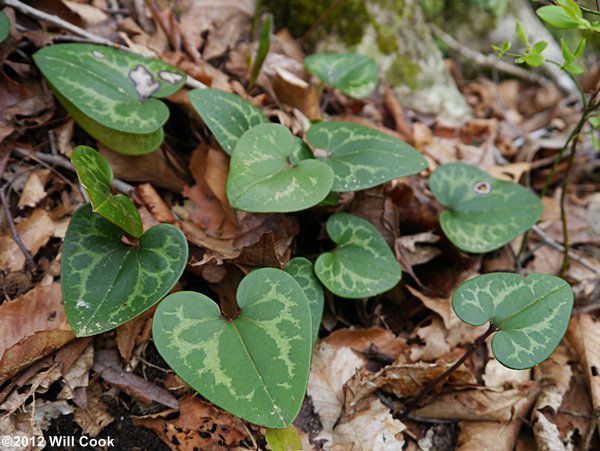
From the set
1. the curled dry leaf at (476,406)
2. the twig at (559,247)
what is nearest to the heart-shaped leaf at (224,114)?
the curled dry leaf at (476,406)

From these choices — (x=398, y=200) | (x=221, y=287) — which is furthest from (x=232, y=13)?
(x=221, y=287)

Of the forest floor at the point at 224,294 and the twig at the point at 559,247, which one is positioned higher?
the forest floor at the point at 224,294

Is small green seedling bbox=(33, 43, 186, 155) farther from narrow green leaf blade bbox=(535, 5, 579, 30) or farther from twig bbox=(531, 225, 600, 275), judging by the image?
twig bbox=(531, 225, 600, 275)

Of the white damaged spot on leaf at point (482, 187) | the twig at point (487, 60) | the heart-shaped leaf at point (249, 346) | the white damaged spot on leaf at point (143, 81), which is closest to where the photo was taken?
the heart-shaped leaf at point (249, 346)

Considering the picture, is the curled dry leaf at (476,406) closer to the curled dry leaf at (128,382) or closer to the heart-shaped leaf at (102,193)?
the curled dry leaf at (128,382)

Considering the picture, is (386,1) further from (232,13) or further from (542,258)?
(542,258)

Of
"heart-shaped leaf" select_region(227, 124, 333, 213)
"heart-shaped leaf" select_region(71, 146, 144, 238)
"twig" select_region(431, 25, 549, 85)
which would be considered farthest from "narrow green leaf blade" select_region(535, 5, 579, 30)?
"twig" select_region(431, 25, 549, 85)

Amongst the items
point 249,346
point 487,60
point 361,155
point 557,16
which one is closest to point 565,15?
point 557,16

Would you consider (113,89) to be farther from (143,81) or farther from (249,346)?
(249,346)
